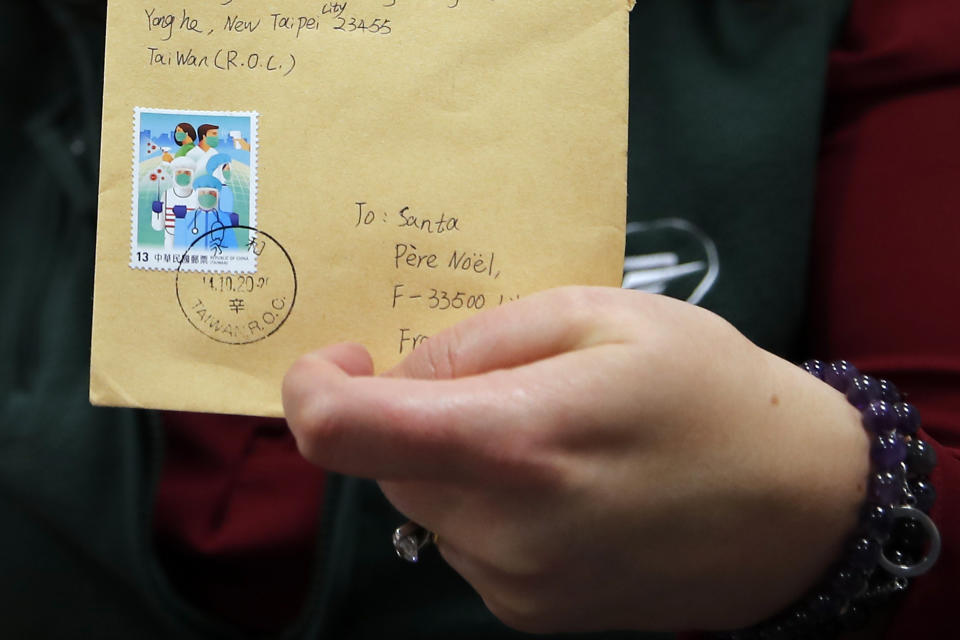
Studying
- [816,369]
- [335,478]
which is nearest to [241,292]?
[335,478]

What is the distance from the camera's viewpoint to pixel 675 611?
0.33 meters

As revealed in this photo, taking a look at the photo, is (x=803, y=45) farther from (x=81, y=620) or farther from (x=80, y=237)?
(x=81, y=620)

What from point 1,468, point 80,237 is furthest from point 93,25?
point 1,468

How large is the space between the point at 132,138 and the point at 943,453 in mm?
431

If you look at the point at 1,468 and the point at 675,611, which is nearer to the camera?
the point at 675,611

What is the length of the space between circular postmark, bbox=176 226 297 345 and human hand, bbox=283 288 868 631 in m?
0.07

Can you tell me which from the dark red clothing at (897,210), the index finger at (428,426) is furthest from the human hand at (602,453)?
the dark red clothing at (897,210)

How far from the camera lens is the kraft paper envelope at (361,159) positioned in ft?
1.18

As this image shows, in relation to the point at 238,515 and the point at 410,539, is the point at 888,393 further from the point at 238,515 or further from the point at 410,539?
the point at 238,515

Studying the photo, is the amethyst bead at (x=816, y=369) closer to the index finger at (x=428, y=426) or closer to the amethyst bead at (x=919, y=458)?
the amethyst bead at (x=919, y=458)

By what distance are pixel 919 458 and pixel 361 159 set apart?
0.98 ft

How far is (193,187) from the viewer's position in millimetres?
365

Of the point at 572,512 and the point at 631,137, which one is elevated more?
the point at 631,137

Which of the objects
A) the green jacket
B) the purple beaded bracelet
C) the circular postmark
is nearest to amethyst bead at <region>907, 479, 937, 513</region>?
the purple beaded bracelet
